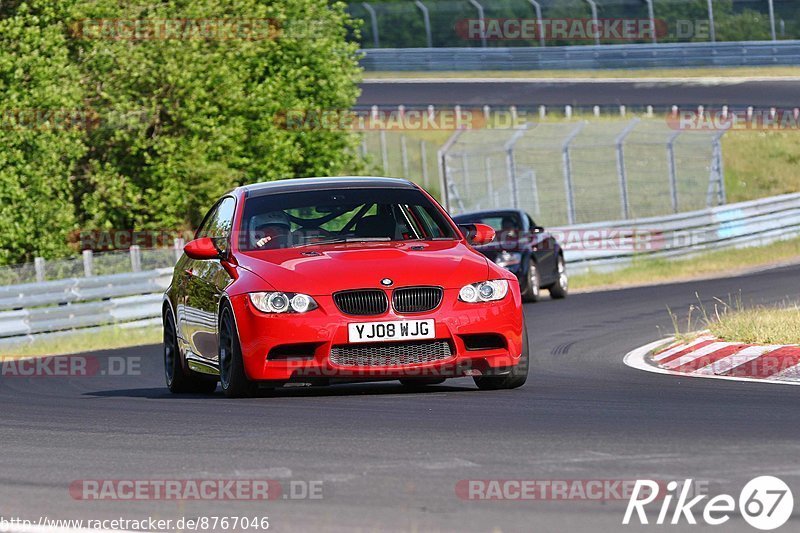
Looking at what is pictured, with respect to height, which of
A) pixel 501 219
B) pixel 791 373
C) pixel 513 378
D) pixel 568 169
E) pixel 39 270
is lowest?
pixel 568 169

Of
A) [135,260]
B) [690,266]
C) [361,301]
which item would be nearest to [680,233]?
[690,266]

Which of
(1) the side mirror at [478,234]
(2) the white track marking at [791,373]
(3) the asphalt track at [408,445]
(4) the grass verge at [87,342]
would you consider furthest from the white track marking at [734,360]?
(4) the grass verge at [87,342]

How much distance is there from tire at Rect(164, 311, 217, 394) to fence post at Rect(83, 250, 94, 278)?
456 inches

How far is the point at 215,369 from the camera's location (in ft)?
36.9

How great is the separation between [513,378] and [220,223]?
2.65 m

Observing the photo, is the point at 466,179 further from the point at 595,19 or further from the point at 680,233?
the point at 595,19

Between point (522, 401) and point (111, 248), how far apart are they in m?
25.0

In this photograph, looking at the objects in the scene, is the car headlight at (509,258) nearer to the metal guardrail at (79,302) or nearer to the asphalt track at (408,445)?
the metal guardrail at (79,302)

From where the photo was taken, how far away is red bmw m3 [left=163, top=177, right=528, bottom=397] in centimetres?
1010

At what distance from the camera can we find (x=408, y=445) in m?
7.68

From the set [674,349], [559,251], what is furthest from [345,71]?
[674,349]

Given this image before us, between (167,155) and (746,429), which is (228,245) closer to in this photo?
(746,429)

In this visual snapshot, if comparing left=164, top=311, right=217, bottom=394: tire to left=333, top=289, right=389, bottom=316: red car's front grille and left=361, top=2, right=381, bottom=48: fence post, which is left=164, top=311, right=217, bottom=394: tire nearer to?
left=333, top=289, right=389, bottom=316: red car's front grille

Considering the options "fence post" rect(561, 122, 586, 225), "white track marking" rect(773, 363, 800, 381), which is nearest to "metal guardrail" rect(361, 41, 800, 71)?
"fence post" rect(561, 122, 586, 225)
